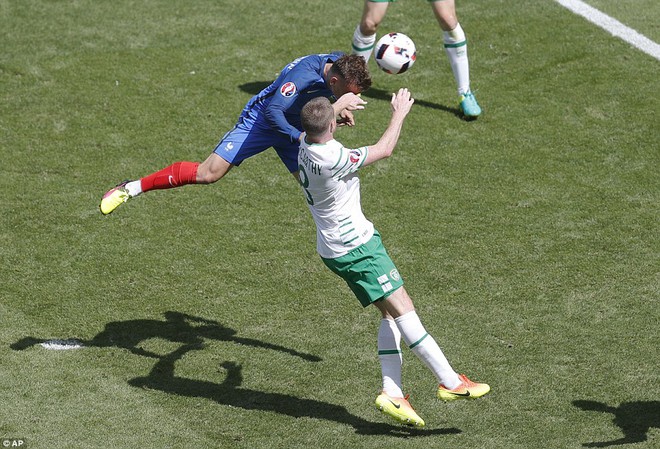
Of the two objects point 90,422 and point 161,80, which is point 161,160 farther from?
point 90,422

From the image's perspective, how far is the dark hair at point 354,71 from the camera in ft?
28.5

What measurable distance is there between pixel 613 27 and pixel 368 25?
425cm

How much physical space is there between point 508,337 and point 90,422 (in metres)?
3.79

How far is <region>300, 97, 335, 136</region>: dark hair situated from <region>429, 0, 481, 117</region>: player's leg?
19.1ft

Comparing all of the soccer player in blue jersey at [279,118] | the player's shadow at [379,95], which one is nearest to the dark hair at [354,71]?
the soccer player in blue jersey at [279,118]

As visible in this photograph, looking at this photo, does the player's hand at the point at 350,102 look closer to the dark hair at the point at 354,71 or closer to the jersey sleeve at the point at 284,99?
the dark hair at the point at 354,71

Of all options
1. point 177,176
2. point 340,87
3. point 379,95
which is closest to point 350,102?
point 340,87

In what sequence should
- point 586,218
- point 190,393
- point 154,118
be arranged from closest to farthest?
point 190,393 → point 586,218 → point 154,118

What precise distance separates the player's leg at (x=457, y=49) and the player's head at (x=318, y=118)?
5.80 meters

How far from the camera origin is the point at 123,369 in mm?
9156

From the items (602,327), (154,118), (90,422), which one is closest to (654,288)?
(602,327)

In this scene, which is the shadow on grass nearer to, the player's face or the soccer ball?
the player's face

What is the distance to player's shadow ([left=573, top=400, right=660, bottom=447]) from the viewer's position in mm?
7812

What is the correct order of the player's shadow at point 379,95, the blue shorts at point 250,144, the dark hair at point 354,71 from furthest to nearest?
the player's shadow at point 379,95
the blue shorts at point 250,144
the dark hair at point 354,71
